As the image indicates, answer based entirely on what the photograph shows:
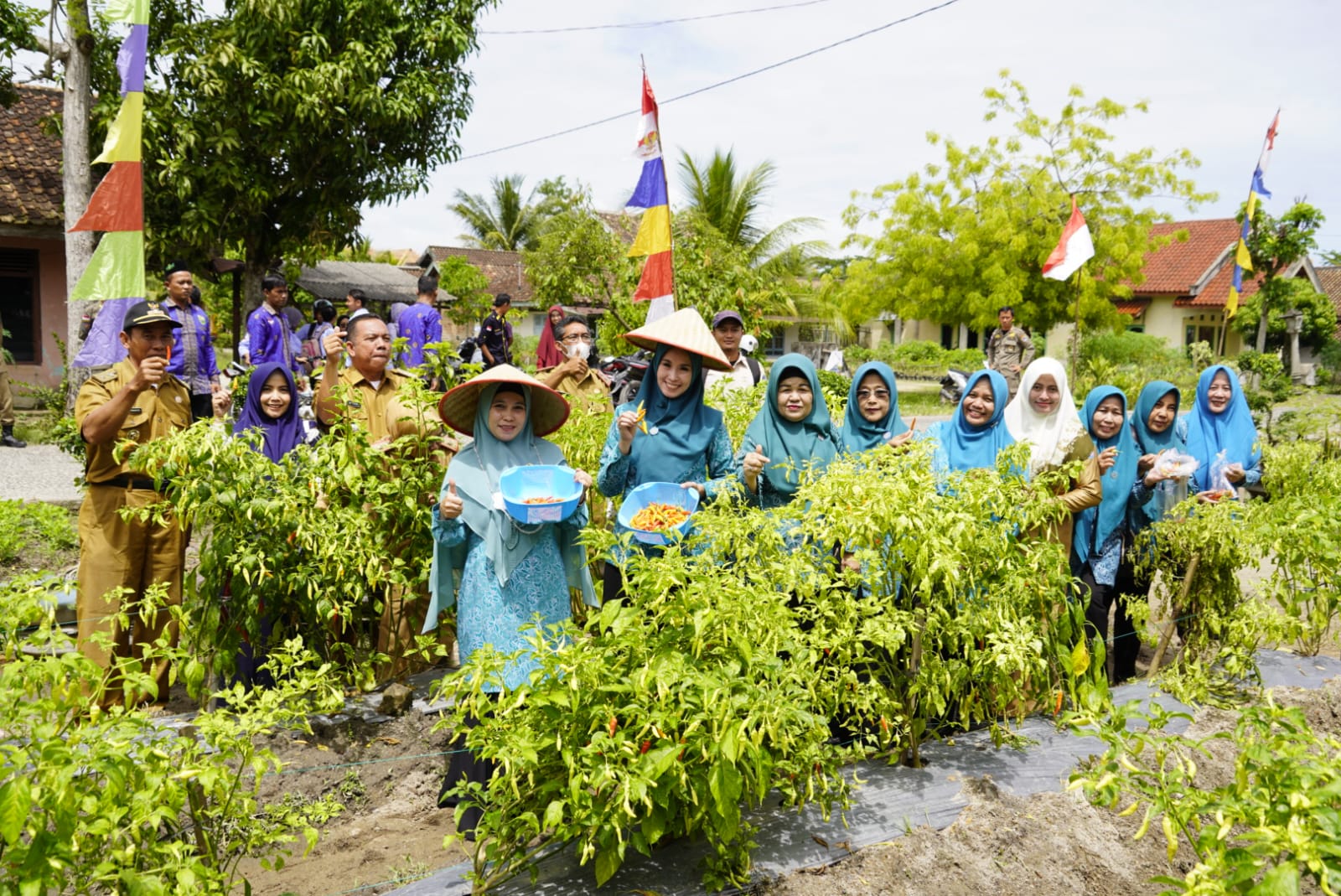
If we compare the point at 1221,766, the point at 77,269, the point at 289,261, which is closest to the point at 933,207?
the point at 289,261

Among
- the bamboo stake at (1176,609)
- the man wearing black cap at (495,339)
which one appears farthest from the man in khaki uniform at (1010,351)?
the bamboo stake at (1176,609)

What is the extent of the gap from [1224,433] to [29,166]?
1565 centimetres

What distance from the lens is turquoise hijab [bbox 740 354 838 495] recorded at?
3641 mm

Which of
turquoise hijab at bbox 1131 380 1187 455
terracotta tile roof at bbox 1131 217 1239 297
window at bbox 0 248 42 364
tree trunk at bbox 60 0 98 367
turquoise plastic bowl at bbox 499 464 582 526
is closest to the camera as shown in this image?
turquoise plastic bowl at bbox 499 464 582 526

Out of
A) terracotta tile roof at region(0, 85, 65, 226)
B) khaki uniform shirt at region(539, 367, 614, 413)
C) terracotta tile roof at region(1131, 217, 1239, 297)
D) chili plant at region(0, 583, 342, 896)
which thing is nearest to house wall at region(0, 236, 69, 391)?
terracotta tile roof at region(0, 85, 65, 226)

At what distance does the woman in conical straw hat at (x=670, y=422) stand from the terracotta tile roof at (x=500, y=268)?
29.6 metres

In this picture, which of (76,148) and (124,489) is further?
(76,148)

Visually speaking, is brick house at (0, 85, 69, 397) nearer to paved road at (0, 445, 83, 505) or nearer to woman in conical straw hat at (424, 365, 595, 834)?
paved road at (0, 445, 83, 505)

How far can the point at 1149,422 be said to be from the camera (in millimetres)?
4586

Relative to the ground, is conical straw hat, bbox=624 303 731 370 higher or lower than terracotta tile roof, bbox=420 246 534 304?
lower

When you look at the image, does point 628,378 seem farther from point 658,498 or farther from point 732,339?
point 658,498

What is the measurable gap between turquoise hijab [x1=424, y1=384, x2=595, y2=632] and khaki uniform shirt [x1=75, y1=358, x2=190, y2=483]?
1.44m

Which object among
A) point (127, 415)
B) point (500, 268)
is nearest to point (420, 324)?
point (127, 415)

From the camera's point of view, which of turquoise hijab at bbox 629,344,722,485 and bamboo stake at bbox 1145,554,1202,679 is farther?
bamboo stake at bbox 1145,554,1202,679
